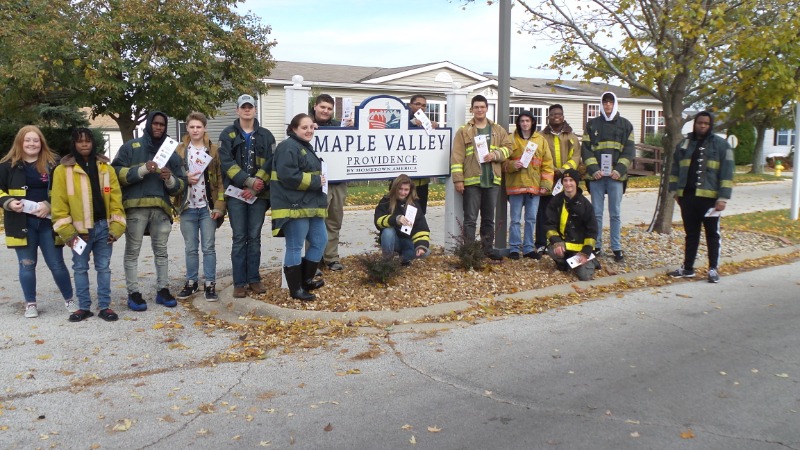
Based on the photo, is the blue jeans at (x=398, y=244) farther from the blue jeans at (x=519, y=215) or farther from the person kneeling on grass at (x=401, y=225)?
the blue jeans at (x=519, y=215)

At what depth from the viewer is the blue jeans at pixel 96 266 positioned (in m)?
6.68

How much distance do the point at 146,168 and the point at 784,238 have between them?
10180mm

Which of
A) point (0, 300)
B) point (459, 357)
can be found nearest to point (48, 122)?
point (0, 300)

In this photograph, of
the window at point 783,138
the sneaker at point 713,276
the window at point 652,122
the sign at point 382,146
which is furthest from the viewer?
the window at point 783,138

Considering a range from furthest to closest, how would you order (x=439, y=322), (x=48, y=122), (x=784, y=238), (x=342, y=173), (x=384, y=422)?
(x=48, y=122)
(x=784, y=238)
(x=342, y=173)
(x=439, y=322)
(x=384, y=422)

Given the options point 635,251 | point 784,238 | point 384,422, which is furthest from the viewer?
point 784,238

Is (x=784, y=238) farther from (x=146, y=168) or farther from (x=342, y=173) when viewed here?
(x=146, y=168)

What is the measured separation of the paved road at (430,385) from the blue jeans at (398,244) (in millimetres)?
1681

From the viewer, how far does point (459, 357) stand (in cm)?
576

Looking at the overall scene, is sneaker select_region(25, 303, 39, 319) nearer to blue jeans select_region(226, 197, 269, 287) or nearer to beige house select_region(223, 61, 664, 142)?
blue jeans select_region(226, 197, 269, 287)

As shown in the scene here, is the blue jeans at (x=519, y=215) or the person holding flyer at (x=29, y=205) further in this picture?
the blue jeans at (x=519, y=215)

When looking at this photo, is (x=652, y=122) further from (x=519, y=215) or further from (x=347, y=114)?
(x=347, y=114)

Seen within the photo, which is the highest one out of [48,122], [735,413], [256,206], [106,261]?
[48,122]

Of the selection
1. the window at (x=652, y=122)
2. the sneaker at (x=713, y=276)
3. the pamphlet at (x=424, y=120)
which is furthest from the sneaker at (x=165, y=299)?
the window at (x=652, y=122)
